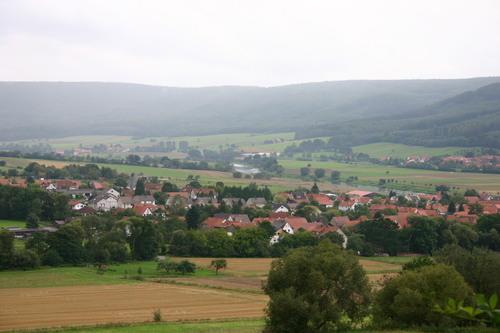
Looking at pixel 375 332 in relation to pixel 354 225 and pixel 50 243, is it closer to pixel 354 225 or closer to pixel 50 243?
pixel 50 243

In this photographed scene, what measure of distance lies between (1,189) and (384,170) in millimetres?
85108

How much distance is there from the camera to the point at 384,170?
13212 centimetres

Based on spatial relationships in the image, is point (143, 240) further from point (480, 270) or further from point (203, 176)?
point (203, 176)

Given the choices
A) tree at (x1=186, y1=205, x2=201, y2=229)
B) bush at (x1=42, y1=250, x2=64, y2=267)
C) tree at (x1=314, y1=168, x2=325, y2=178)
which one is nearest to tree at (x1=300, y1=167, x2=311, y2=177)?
tree at (x1=314, y1=168, x2=325, y2=178)

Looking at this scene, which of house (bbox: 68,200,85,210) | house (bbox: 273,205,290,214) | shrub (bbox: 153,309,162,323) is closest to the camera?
shrub (bbox: 153,309,162,323)

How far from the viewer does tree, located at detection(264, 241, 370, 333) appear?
65.1 ft

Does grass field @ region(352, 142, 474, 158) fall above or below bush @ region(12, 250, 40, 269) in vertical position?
below

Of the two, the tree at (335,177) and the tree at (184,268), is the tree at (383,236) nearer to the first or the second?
the tree at (184,268)

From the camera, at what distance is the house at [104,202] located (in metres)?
72.9

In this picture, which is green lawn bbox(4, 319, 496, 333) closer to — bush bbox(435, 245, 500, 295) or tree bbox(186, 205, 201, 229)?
bush bbox(435, 245, 500, 295)

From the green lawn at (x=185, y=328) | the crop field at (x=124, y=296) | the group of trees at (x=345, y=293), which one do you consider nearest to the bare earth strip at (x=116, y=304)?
the crop field at (x=124, y=296)

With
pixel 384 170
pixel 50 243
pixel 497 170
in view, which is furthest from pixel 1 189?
pixel 497 170

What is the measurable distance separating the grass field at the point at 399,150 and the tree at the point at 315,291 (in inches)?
5394

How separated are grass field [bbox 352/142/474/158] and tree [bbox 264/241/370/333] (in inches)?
5394
